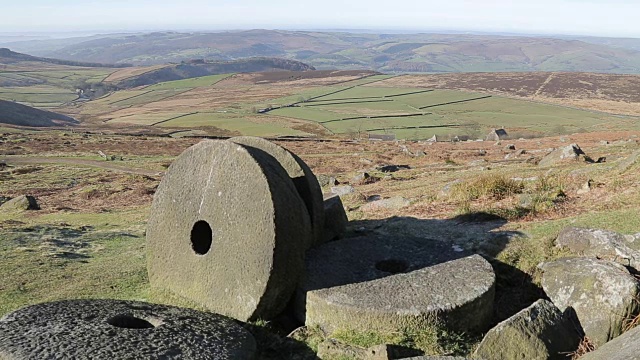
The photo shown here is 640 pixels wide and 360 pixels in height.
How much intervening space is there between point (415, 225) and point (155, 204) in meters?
6.92

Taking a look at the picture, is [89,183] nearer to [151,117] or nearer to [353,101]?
[151,117]

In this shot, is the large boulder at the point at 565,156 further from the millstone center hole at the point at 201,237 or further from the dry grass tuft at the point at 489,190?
the millstone center hole at the point at 201,237

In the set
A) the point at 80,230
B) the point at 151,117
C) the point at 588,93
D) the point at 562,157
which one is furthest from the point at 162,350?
the point at 588,93

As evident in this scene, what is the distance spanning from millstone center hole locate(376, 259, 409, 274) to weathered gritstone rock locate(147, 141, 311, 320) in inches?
82.5

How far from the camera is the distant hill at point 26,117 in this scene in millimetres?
97750

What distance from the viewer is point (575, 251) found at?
9.98m

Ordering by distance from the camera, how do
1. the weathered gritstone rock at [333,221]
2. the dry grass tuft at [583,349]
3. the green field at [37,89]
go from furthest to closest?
the green field at [37,89], the weathered gritstone rock at [333,221], the dry grass tuft at [583,349]

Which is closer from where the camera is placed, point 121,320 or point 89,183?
point 121,320

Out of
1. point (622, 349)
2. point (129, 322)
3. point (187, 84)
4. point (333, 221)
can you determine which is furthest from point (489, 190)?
point (187, 84)

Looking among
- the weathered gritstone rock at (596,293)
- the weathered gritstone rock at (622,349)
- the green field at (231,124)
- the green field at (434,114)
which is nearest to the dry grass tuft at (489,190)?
the weathered gritstone rock at (596,293)

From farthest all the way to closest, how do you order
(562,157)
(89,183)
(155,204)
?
(89,183) < (562,157) < (155,204)

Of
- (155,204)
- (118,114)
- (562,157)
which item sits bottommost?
(118,114)

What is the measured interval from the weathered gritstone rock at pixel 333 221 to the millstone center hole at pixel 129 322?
5.07m

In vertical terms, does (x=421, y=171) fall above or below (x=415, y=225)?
below
